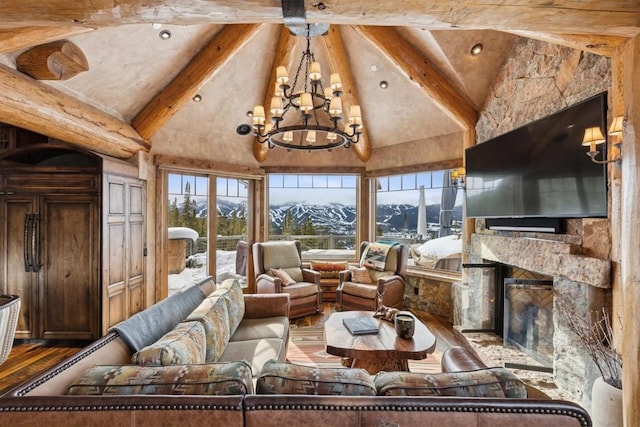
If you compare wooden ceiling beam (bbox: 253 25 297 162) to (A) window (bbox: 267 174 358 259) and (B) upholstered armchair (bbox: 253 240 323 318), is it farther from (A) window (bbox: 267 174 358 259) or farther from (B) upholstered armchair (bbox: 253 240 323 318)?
(B) upholstered armchair (bbox: 253 240 323 318)

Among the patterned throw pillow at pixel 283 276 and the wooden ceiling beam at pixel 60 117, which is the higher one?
the wooden ceiling beam at pixel 60 117

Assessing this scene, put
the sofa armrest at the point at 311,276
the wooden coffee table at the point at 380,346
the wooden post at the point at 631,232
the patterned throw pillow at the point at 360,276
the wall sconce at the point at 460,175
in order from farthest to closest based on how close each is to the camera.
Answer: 1. the sofa armrest at the point at 311,276
2. the patterned throw pillow at the point at 360,276
3. the wall sconce at the point at 460,175
4. the wooden coffee table at the point at 380,346
5. the wooden post at the point at 631,232

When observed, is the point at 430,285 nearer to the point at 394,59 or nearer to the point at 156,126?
the point at 394,59

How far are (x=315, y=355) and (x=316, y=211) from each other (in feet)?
10.5

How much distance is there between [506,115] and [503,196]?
0.93 meters

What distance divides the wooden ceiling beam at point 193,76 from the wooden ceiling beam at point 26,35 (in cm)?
150

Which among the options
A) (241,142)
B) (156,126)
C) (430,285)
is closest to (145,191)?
(156,126)

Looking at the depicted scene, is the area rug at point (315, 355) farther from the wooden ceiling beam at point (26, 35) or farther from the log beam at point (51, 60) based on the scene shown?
the log beam at point (51, 60)

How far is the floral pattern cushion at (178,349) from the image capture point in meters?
1.47

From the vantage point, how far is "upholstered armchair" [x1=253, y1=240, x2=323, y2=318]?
4.41 m

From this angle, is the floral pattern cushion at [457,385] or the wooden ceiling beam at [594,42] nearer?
the floral pattern cushion at [457,385]

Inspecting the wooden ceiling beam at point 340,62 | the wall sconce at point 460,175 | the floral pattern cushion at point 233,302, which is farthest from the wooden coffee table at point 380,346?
the wooden ceiling beam at point 340,62

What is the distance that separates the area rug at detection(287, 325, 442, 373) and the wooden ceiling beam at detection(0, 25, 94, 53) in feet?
10.9

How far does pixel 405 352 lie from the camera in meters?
2.32
